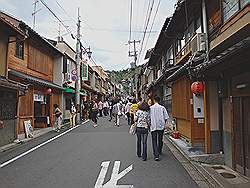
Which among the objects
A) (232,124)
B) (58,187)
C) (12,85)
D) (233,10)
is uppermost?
(233,10)

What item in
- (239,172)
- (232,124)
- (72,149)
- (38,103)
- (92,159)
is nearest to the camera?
(239,172)

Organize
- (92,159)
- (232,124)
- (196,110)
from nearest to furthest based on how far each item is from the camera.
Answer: (232,124)
(92,159)
(196,110)

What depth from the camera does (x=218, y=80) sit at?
10.6 m

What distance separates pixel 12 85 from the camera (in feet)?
45.2

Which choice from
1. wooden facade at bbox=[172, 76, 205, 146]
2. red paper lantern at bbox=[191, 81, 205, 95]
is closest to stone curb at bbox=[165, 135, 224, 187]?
wooden facade at bbox=[172, 76, 205, 146]

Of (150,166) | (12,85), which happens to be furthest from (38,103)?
(150,166)

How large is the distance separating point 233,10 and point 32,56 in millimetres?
15521

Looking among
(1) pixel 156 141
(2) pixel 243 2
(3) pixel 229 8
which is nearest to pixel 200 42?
(3) pixel 229 8

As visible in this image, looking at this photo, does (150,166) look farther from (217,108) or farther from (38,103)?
(38,103)

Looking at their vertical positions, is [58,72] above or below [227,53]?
above

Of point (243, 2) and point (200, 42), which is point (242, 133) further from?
point (200, 42)

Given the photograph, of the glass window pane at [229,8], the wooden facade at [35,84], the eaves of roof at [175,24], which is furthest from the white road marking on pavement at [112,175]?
the wooden facade at [35,84]

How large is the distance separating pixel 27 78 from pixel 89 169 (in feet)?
34.8

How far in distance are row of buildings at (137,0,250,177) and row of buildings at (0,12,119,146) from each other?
7.75 meters
